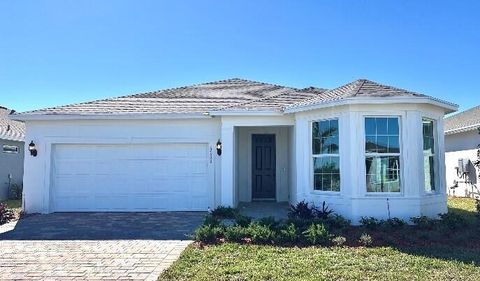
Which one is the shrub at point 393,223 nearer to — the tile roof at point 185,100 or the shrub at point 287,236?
the shrub at point 287,236

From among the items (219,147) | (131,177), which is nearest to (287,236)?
(219,147)

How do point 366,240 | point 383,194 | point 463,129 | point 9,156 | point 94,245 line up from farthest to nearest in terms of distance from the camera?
point 9,156 → point 463,129 → point 383,194 → point 94,245 → point 366,240

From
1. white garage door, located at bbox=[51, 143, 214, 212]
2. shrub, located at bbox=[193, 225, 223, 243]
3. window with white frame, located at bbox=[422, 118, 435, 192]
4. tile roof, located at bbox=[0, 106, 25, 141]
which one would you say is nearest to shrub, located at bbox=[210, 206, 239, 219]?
white garage door, located at bbox=[51, 143, 214, 212]

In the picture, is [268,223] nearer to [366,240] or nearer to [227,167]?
[366,240]

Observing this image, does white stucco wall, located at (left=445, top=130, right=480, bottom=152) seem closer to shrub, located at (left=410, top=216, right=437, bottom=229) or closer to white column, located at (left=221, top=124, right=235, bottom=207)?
shrub, located at (left=410, top=216, right=437, bottom=229)

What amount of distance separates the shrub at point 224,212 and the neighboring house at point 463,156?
11746 mm

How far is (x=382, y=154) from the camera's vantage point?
9617mm

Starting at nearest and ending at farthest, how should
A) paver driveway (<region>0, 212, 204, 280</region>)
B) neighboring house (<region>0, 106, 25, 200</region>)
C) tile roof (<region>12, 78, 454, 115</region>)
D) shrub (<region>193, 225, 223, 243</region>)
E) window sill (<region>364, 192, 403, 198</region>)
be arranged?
paver driveway (<region>0, 212, 204, 280</region>) < shrub (<region>193, 225, 223, 243</region>) < window sill (<region>364, 192, 403, 198</region>) < tile roof (<region>12, 78, 454, 115</region>) < neighboring house (<region>0, 106, 25, 200</region>)

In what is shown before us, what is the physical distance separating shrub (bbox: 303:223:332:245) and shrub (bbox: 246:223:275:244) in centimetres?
74

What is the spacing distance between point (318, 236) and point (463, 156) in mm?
13964

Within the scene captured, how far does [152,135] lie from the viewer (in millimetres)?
12344

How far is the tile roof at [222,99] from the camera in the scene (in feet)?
34.6

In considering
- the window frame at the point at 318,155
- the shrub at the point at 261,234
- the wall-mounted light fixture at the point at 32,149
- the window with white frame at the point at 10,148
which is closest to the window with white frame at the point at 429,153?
the window frame at the point at 318,155

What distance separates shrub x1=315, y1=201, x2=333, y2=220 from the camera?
9584 millimetres
